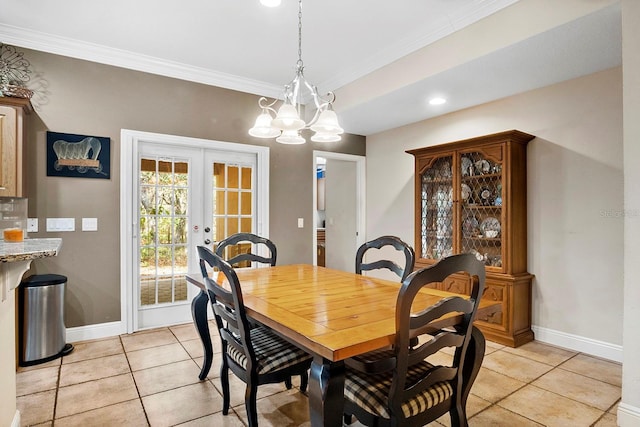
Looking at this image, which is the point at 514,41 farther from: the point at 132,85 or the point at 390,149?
the point at 132,85

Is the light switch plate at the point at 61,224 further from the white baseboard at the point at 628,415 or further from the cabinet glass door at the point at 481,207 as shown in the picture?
the white baseboard at the point at 628,415

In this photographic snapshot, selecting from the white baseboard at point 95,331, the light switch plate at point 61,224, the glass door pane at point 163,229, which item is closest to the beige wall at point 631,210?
the glass door pane at point 163,229

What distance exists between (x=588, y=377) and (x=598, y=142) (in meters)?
1.86

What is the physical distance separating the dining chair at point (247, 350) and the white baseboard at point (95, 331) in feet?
6.72

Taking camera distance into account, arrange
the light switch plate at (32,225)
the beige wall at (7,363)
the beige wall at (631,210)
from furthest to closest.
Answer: the light switch plate at (32,225), the beige wall at (631,210), the beige wall at (7,363)

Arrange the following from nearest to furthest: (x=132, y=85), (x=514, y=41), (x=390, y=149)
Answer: (x=514, y=41)
(x=132, y=85)
(x=390, y=149)

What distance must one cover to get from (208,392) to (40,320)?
5.29 ft

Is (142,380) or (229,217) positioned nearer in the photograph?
(142,380)

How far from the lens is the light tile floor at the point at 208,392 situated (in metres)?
2.04

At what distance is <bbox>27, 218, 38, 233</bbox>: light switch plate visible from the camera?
3021 mm

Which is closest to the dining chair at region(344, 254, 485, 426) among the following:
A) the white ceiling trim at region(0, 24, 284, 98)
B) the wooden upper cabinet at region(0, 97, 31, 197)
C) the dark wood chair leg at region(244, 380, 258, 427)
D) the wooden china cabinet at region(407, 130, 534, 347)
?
the dark wood chair leg at region(244, 380, 258, 427)

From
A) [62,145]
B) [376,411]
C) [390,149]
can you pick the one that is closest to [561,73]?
[390,149]

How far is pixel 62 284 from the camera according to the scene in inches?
117

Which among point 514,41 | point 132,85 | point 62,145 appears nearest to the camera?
point 514,41
